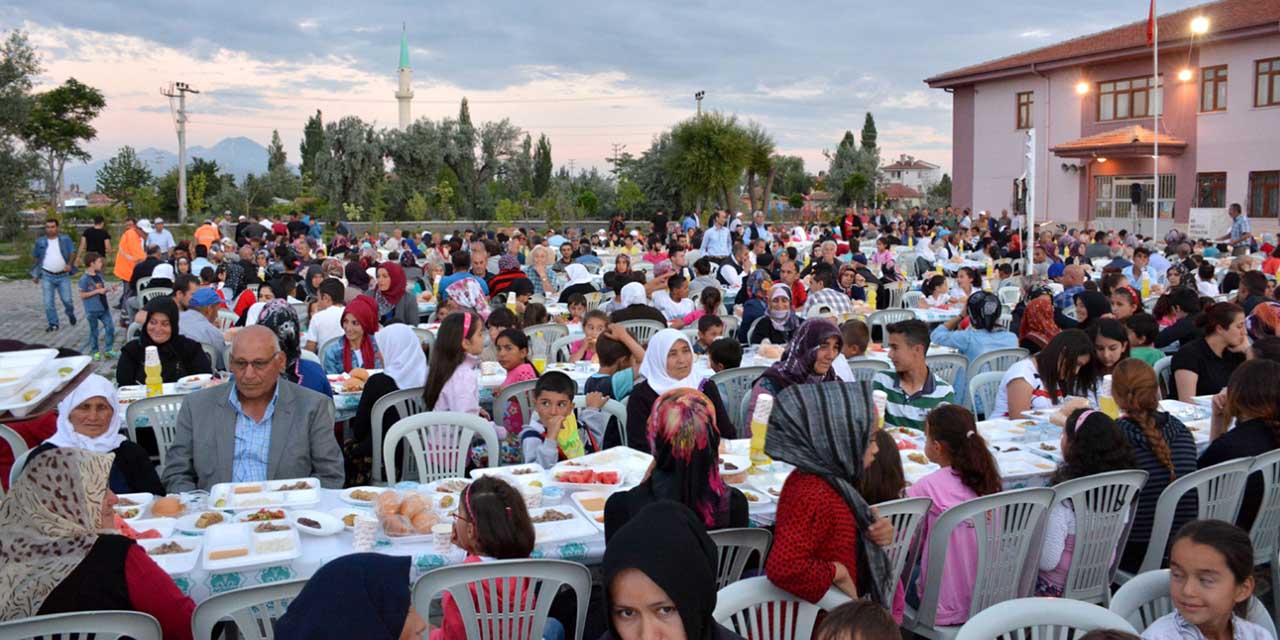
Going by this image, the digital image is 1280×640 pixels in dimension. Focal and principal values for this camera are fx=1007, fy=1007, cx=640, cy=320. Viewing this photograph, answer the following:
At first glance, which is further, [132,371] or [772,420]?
[132,371]

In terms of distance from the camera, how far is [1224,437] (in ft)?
15.8

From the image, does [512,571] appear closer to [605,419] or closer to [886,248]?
[605,419]

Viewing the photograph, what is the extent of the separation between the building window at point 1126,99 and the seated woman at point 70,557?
111ft

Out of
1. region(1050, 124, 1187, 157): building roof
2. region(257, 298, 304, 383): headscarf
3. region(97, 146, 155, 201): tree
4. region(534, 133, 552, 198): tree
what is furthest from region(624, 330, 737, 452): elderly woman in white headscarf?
region(97, 146, 155, 201): tree

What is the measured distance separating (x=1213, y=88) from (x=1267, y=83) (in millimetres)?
1601

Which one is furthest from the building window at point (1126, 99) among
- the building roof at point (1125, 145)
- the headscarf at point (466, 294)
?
the headscarf at point (466, 294)

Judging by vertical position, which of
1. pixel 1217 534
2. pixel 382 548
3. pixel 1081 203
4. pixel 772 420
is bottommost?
pixel 382 548

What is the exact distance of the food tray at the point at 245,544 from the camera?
12.1 feet

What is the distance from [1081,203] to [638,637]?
111 feet

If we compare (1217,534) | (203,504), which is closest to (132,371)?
(203,504)

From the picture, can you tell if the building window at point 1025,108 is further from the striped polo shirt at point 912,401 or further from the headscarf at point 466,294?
the striped polo shirt at point 912,401

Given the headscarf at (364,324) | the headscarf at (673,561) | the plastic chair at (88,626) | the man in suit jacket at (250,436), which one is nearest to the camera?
the headscarf at (673,561)

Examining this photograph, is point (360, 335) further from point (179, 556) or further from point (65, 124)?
point (65, 124)

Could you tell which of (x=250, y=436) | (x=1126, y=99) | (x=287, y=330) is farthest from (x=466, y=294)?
(x=1126, y=99)
